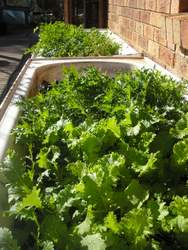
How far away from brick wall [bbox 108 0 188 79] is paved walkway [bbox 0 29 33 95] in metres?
2.57

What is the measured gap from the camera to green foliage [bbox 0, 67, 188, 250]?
1.09 metres

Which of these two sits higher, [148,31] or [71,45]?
[148,31]

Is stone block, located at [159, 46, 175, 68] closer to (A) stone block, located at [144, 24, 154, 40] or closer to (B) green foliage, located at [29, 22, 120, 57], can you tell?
(A) stone block, located at [144, 24, 154, 40]

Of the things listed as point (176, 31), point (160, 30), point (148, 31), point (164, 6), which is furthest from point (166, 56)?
point (148, 31)

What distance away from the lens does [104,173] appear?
1240 mm

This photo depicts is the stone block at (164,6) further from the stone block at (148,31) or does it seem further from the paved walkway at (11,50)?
the paved walkway at (11,50)

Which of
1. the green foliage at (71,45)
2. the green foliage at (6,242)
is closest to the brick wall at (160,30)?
the green foliage at (71,45)

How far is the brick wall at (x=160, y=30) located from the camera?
8.48 ft

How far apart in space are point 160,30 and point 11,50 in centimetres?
864

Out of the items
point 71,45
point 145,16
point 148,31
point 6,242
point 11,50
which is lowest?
point 11,50

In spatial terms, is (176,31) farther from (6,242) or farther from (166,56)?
(6,242)

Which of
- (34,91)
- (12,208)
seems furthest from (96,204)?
(34,91)

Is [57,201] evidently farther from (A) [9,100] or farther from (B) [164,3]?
(B) [164,3]

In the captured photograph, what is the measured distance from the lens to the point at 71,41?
434 centimetres
